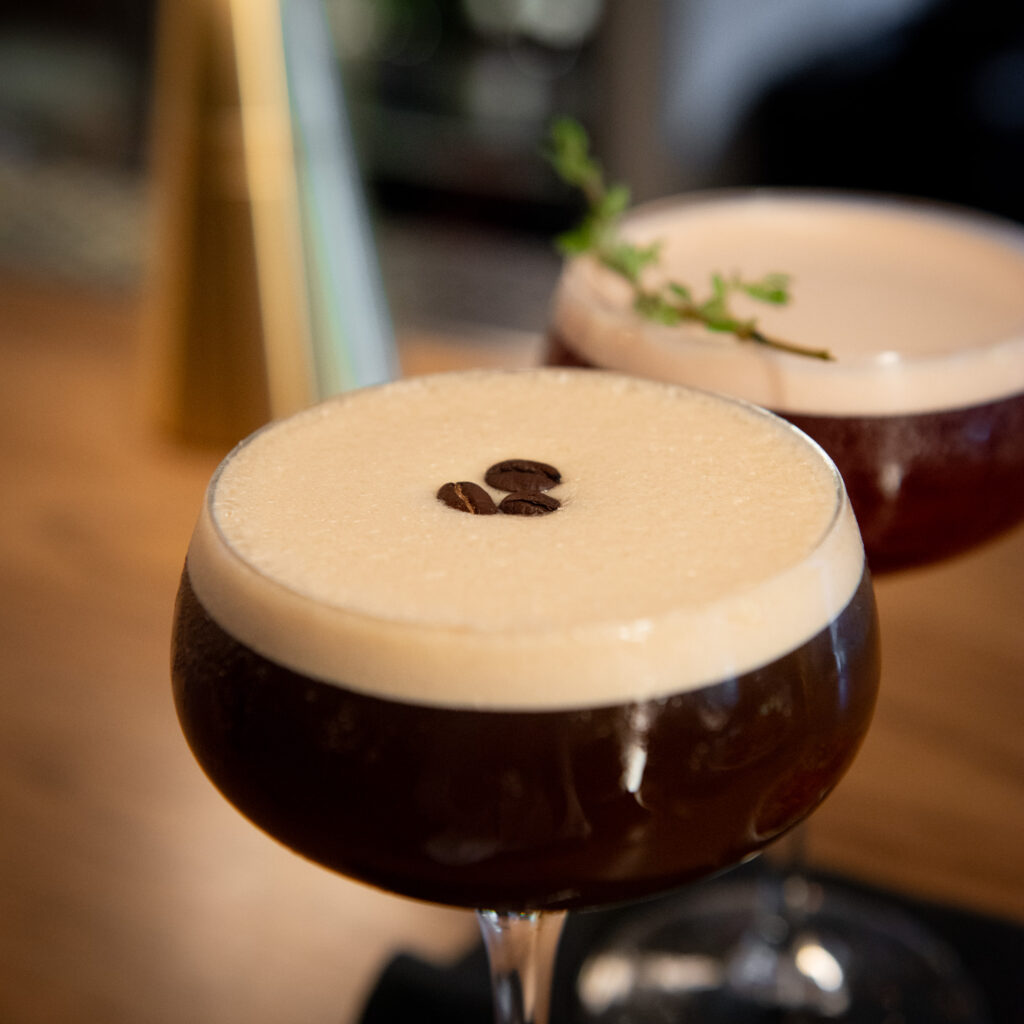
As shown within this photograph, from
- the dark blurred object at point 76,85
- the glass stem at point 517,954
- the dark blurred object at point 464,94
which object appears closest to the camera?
the glass stem at point 517,954

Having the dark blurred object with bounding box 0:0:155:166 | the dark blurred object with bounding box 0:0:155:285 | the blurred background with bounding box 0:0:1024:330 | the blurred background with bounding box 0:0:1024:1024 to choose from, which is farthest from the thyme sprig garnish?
the dark blurred object with bounding box 0:0:155:166

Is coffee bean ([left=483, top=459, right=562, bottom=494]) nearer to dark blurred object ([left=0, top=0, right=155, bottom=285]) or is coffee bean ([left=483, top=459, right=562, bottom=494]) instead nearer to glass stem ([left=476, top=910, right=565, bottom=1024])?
glass stem ([left=476, top=910, right=565, bottom=1024])

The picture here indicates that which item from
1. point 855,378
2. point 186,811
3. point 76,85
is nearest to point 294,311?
point 186,811

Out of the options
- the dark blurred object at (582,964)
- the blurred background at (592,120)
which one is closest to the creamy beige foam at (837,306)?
the dark blurred object at (582,964)

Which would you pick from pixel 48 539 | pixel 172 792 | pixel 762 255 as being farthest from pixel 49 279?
pixel 762 255

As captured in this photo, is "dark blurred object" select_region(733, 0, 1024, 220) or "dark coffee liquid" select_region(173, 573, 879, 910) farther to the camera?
"dark blurred object" select_region(733, 0, 1024, 220)

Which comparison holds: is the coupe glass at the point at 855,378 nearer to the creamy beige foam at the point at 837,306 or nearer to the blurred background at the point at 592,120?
the creamy beige foam at the point at 837,306

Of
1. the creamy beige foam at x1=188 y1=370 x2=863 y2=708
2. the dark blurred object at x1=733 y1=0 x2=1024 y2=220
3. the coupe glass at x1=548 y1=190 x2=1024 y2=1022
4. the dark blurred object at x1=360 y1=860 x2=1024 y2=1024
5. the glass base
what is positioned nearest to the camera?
the creamy beige foam at x1=188 y1=370 x2=863 y2=708
